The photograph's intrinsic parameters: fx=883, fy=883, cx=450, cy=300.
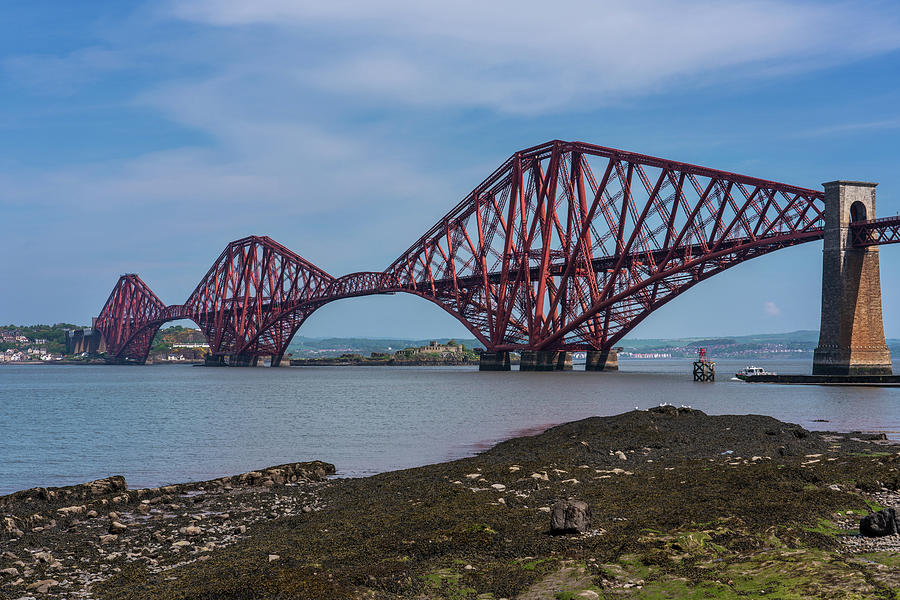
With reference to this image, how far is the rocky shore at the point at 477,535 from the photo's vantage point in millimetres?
9914

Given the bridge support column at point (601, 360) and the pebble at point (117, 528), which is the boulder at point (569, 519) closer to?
the pebble at point (117, 528)

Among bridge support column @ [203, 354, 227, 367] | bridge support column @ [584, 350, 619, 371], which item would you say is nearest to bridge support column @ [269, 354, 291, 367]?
bridge support column @ [203, 354, 227, 367]

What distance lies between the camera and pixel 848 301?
6556 centimetres

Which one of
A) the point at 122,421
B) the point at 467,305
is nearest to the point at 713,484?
the point at 122,421

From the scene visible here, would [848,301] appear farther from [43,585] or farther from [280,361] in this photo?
[280,361]

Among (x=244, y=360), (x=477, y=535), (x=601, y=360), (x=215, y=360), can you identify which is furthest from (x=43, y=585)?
(x=215, y=360)

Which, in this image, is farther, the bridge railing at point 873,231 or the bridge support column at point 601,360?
the bridge support column at point 601,360

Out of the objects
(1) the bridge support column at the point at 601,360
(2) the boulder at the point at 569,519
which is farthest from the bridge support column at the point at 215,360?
(2) the boulder at the point at 569,519

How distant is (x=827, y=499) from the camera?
13.1m

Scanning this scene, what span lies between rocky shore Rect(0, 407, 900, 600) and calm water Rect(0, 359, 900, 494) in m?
6.20

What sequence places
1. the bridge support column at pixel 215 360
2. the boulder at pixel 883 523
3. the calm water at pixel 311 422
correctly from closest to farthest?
the boulder at pixel 883 523 < the calm water at pixel 311 422 < the bridge support column at pixel 215 360

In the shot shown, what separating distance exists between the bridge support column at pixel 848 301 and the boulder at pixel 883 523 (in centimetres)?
5967

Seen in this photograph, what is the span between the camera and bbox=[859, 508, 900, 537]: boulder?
10562 millimetres

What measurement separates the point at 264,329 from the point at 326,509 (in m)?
156
